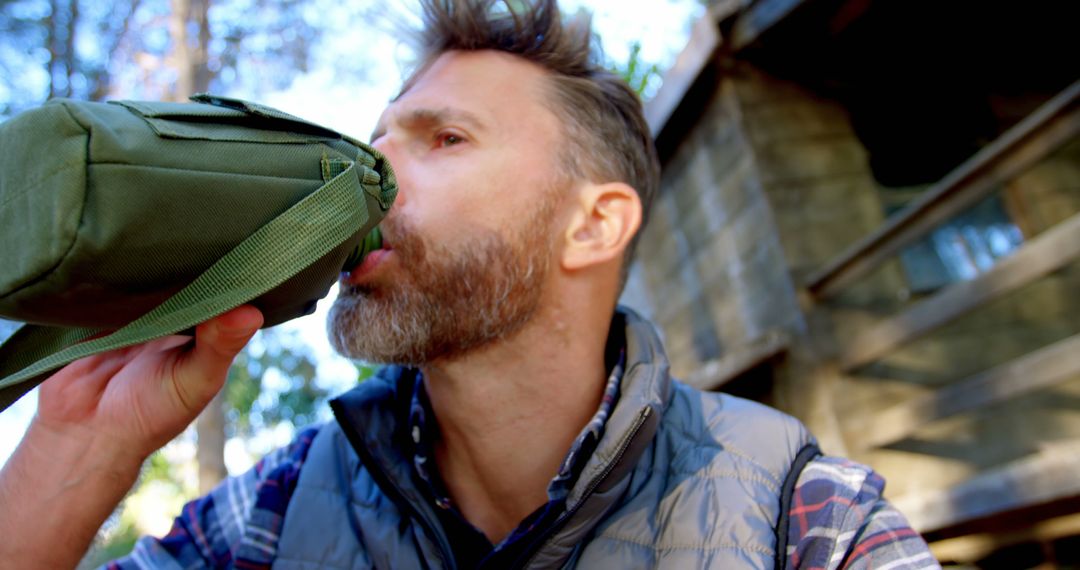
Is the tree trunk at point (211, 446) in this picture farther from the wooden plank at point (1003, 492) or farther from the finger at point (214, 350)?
the finger at point (214, 350)

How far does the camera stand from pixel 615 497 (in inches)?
61.4

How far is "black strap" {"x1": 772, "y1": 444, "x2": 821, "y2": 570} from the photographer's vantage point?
4.71 feet

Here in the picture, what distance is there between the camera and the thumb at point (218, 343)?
1.19 metres

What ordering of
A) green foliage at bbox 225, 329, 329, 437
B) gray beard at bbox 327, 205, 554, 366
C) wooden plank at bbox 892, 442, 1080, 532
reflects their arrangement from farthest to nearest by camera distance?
green foliage at bbox 225, 329, 329, 437 < wooden plank at bbox 892, 442, 1080, 532 < gray beard at bbox 327, 205, 554, 366

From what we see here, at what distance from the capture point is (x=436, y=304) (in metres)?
1.70

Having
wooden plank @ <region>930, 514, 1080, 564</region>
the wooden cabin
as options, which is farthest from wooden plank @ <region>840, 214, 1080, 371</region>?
wooden plank @ <region>930, 514, 1080, 564</region>

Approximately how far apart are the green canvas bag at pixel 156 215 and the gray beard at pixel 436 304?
1.41ft

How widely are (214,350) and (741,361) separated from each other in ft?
11.5

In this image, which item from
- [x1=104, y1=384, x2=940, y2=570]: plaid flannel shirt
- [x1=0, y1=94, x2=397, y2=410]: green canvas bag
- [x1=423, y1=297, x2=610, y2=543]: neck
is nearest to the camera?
[x1=0, y1=94, x2=397, y2=410]: green canvas bag

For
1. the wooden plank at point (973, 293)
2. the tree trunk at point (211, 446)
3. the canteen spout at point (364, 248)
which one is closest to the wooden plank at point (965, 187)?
the wooden plank at point (973, 293)

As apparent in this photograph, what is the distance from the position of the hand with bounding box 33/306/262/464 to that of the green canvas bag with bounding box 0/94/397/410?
11cm

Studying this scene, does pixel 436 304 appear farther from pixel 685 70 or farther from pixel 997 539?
pixel 685 70

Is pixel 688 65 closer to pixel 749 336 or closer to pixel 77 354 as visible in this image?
pixel 749 336

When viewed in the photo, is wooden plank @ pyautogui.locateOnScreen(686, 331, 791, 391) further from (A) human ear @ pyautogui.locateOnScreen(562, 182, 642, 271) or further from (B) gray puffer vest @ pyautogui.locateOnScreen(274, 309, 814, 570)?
(B) gray puffer vest @ pyautogui.locateOnScreen(274, 309, 814, 570)
